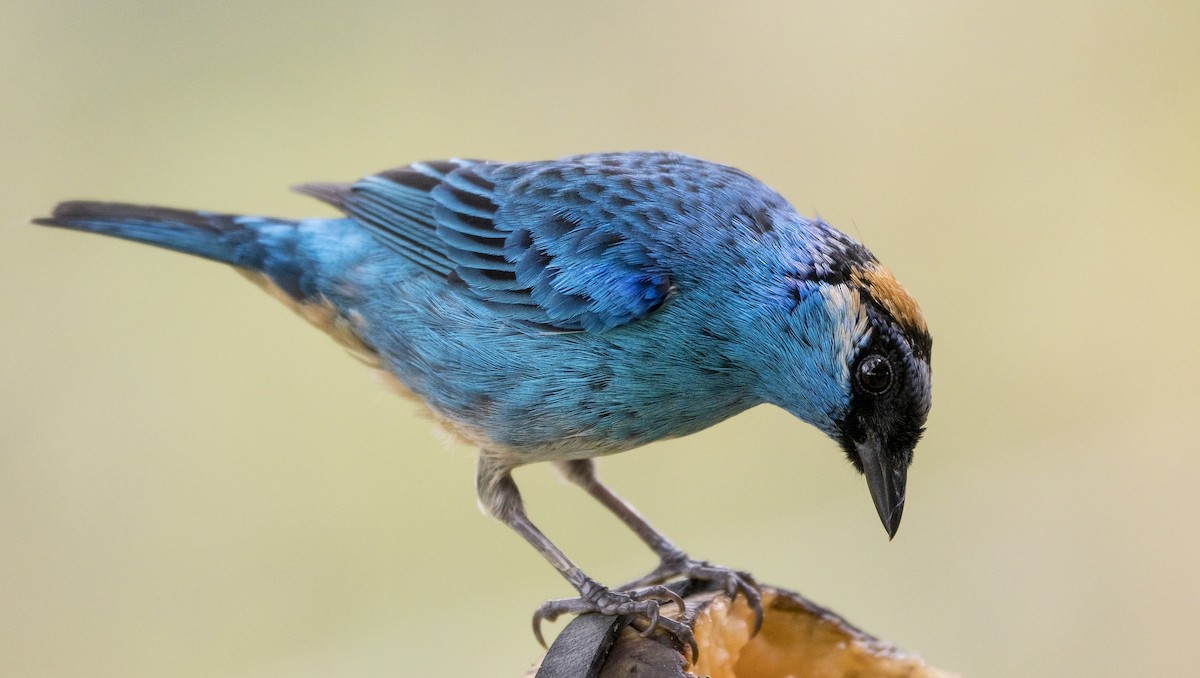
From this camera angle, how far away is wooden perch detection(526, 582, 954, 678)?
2504 millimetres

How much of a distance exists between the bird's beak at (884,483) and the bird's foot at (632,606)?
1.72 ft

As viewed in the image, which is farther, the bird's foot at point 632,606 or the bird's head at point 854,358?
the bird's head at point 854,358

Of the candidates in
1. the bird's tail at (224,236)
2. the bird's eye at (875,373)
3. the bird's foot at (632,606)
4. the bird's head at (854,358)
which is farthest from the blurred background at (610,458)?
the bird's eye at (875,373)

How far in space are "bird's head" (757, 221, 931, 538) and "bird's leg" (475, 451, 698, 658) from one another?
0.56 metres

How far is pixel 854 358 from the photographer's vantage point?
2.77 metres

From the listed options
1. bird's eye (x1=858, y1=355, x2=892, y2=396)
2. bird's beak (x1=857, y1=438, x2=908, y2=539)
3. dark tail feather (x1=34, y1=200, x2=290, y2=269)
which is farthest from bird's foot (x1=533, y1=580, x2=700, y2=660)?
dark tail feather (x1=34, y1=200, x2=290, y2=269)

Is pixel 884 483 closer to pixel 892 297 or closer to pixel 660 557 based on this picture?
pixel 892 297

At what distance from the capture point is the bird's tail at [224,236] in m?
3.80

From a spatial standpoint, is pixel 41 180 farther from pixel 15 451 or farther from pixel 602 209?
pixel 602 209

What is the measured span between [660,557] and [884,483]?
0.96 meters

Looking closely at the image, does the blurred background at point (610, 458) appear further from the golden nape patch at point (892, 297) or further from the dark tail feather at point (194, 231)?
the golden nape patch at point (892, 297)

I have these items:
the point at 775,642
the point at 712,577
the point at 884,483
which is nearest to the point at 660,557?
the point at 712,577

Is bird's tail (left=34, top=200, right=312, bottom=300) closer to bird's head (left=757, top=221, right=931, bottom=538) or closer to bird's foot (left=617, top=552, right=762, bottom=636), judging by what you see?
bird's foot (left=617, top=552, right=762, bottom=636)

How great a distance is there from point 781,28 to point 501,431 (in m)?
3.55
